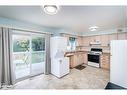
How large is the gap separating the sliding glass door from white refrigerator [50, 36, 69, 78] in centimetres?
62

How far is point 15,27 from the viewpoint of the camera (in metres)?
2.97

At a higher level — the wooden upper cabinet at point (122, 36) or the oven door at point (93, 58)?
Result: the wooden upper cabinet at point (122, 36)

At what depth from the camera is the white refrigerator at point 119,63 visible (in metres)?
2.64

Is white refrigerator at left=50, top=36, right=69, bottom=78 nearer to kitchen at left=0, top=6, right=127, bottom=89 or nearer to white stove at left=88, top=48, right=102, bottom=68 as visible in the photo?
kitchen at left=0, top=6, right=127, bottom=89

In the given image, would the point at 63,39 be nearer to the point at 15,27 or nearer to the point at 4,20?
the point at 15,27

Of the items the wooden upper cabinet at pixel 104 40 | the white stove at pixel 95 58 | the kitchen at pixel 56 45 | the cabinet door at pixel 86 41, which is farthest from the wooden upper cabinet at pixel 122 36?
the cabinet door at pixel 86 41

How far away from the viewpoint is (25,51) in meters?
3.61

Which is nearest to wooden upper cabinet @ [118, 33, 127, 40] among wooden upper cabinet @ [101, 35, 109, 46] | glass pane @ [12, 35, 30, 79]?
wooden upper cabinet @ [101, 35, 109, 46]

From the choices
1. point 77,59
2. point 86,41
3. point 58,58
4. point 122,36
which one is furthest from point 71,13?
point 86,41

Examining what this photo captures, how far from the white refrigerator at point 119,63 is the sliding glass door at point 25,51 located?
302cm

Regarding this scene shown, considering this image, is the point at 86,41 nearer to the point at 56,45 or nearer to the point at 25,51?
the point at 56,45

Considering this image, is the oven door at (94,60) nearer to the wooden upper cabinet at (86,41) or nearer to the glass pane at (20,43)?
the wooden upper cabinet at (86,41)

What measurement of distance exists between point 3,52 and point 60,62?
2.05 metres
